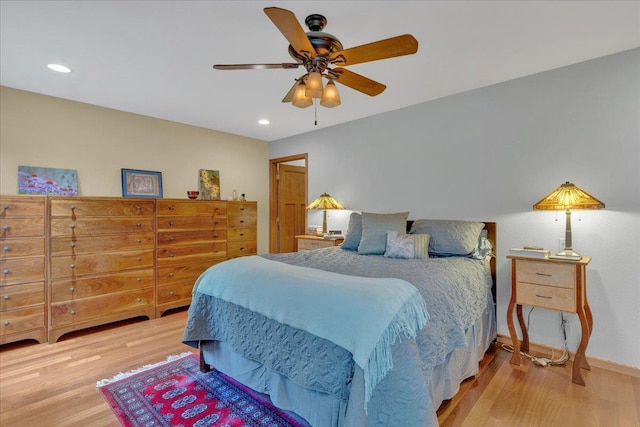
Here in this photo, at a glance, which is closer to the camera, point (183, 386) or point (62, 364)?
point (183, 386)

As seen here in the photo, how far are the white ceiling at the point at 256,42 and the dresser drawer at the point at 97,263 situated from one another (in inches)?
64.2

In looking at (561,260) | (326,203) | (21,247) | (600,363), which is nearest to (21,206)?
(21,247)

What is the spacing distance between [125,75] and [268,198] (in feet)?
9.42

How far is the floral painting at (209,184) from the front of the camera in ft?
14.3

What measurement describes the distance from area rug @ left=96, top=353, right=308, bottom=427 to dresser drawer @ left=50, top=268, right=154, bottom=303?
1.20 metres

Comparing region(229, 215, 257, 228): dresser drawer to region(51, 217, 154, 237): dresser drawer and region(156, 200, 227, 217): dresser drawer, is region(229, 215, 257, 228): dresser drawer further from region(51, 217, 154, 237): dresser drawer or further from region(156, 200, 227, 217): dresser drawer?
region(51, 217, 154, 237): dresser drawer

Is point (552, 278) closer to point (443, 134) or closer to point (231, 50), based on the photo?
point (443, 134)

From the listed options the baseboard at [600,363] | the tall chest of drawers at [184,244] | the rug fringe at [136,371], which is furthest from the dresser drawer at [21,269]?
the baseboard at [600,363]

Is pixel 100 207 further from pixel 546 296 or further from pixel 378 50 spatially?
pixel 546 296

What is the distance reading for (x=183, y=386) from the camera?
2.10 metres

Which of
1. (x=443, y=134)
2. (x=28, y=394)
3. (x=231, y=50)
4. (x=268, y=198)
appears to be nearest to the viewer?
(x=28, y=394)

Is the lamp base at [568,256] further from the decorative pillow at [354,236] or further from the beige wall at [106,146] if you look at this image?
the beige wall at [106,146]

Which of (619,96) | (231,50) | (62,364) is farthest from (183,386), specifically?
(619,96)

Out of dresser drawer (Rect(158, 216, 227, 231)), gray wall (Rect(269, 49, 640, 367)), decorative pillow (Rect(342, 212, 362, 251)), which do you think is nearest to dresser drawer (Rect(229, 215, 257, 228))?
dresser drawer (Rect(158, 216, 227, 231))
